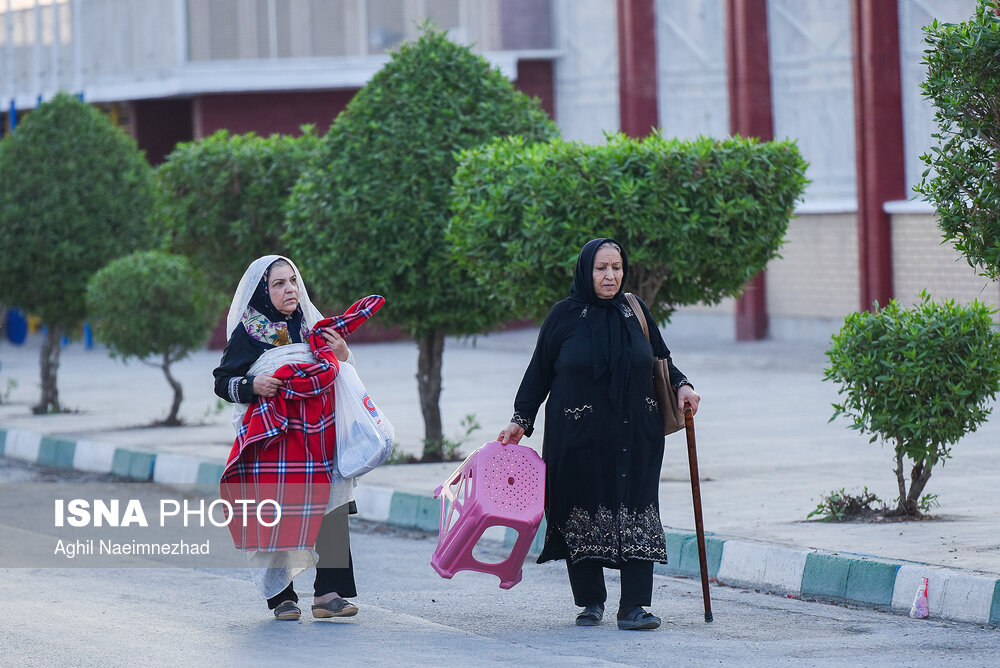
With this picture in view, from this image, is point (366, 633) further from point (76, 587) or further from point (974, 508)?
point (974, 508)

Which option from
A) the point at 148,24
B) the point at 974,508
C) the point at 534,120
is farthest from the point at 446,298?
the point at 148,24

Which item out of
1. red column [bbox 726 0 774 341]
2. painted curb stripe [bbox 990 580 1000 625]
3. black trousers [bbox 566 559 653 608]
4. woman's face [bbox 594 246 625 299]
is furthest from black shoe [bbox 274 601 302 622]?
red column [bbox 726 0 774 341]

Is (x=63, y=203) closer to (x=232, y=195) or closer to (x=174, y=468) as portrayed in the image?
(x=232, y=195)

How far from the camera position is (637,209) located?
984 cm

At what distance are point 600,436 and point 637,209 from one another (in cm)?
322

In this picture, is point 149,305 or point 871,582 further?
point 149,305

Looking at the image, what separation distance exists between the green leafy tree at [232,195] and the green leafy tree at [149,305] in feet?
3.27

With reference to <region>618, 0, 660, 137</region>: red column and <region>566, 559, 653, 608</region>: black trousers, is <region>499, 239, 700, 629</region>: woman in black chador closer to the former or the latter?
<region>566, 559, 653, 608</region>: black trousers

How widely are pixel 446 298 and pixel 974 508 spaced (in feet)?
14.1

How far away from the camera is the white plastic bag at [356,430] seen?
22.5 ft

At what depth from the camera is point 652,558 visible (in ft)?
22.4

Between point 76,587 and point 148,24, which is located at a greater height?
point 148,24

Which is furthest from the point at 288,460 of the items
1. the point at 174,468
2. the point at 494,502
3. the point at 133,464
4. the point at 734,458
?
the point at 133,464

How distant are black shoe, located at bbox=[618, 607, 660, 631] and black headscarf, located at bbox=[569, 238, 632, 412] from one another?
2.76 ft
